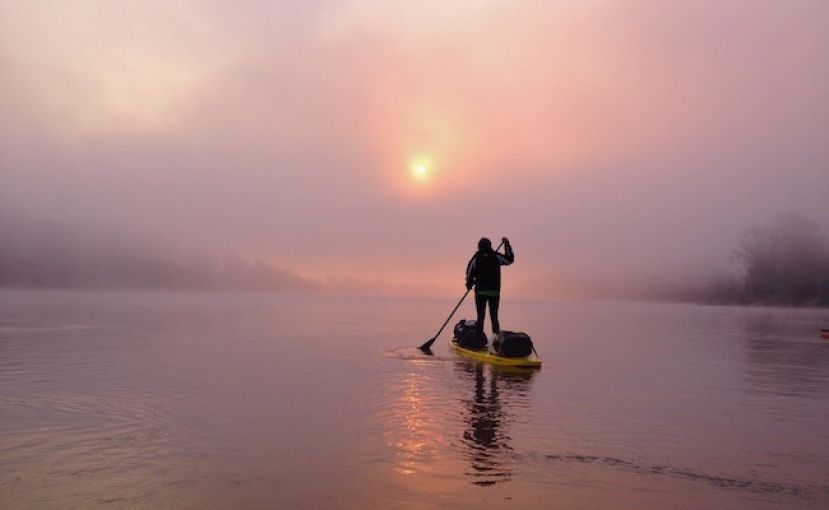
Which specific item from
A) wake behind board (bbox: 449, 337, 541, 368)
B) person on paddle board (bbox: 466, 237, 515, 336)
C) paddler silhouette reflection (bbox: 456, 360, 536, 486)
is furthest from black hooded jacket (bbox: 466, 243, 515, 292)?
paddler silhouette reflection (bbox: 456, 360, 536, 486)

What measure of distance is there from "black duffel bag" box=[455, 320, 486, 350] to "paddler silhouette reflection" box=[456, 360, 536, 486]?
2605 millimetres

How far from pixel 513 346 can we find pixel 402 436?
10.2 m

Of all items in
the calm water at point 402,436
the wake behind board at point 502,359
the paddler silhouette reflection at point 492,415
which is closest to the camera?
the calm water at point 402,436

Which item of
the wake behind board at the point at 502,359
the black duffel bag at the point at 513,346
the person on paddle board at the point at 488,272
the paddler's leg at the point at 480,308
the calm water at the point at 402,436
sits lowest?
the calm water at the point at 402,436

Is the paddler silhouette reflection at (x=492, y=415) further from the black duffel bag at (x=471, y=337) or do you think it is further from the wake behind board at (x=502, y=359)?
the black duffel bag at (x=471, y=337)

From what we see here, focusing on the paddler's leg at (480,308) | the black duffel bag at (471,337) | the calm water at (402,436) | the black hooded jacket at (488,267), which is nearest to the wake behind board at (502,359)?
the black duffel bag at (471,337)

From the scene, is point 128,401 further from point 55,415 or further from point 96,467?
point 96,467

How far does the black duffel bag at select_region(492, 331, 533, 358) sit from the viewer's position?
18922mm

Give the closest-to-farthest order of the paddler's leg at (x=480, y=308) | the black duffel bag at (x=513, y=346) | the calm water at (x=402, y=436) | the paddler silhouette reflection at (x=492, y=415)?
the calm water at (x=402, y=436) < the paddler silhouette reflection at (x=492, y=415) < the black duffel bag at (x=513, y=346) < the paddler's leg at (x=480, y=308)

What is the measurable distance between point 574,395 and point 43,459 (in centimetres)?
1052

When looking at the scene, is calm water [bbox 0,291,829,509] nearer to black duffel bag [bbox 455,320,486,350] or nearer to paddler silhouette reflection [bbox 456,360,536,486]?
paddler silhouette reflection [bbox 456,360,536,486]

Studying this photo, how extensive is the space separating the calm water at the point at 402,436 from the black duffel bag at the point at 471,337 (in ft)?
8.44

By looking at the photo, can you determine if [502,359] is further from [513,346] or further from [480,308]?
[480,308]

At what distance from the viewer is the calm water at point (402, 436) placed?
264 inches
